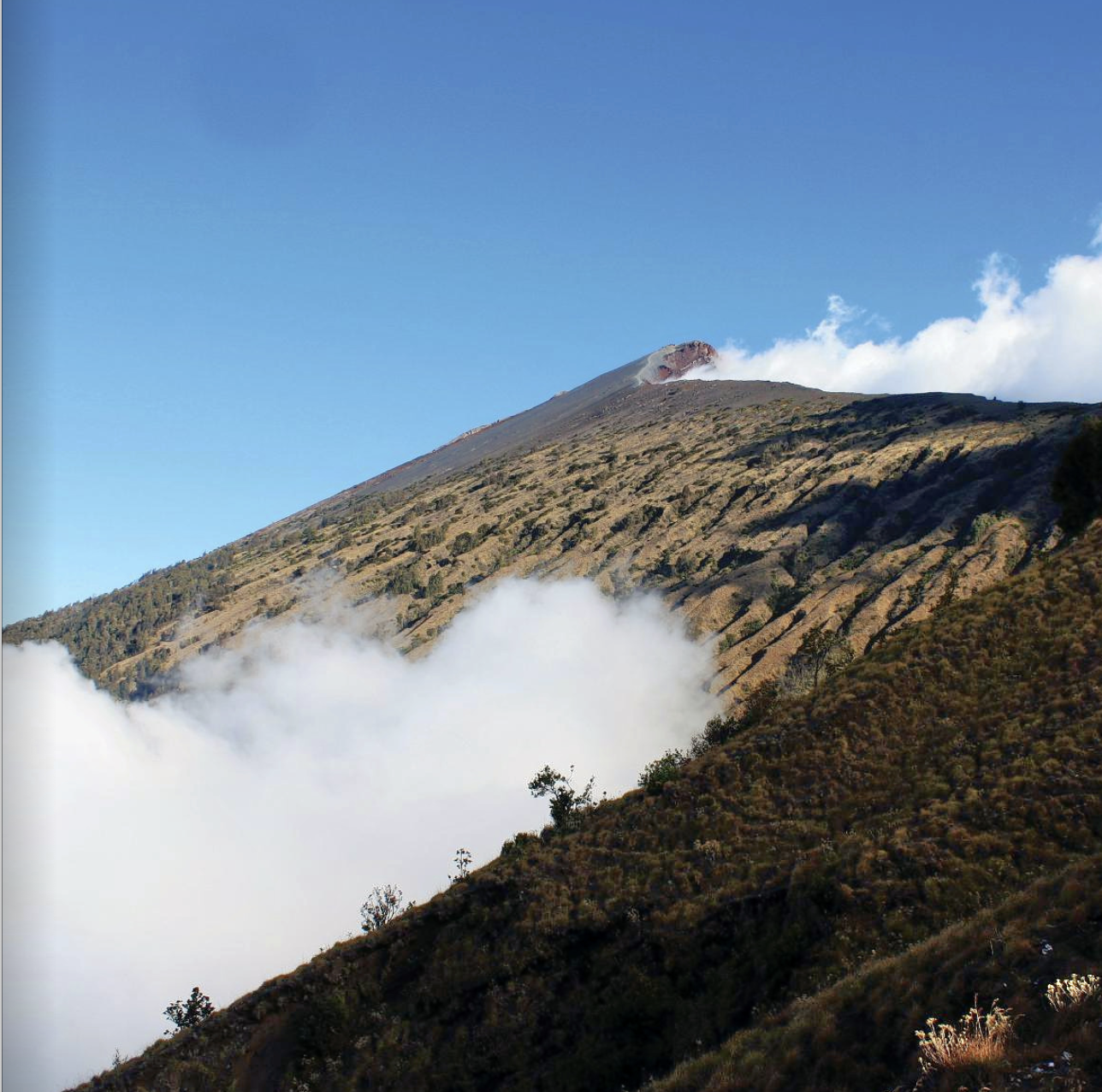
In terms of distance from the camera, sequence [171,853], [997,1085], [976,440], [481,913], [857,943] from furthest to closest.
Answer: [171,853] < [976,440] < [481,913] < [857,943] < [997,1085]

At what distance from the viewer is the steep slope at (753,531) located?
94688 millimetres

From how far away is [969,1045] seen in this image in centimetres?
1195

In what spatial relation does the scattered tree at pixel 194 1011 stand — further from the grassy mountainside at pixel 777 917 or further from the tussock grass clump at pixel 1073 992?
the tussock grass clump at pixel 1073 992

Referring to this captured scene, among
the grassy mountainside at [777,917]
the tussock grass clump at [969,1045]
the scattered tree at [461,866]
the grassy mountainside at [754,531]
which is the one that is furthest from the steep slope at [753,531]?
the tussock grass clump at [969,1045]

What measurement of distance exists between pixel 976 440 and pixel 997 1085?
13227 cm

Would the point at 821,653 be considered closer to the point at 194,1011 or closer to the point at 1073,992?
the point at 194,1011

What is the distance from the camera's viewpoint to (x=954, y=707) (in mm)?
34594

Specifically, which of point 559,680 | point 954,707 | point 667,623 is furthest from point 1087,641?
point 559,680

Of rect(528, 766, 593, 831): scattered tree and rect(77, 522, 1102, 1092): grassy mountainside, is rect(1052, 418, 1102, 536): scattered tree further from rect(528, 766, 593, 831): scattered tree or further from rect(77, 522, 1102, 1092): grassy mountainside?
rect(528, 766, 593, 831): scattered tree

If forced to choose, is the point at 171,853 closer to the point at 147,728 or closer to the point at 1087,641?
the point at 147,728

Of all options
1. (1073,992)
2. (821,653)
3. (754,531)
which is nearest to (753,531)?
(754,531)

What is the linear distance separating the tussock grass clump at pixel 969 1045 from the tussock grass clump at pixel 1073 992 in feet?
2.28

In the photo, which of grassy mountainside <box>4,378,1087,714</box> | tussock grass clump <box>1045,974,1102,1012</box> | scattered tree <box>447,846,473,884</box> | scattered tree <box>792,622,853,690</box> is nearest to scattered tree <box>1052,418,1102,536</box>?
grassy mountainside <box>4,378,1087,714</box>

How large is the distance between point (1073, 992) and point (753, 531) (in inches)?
4695
